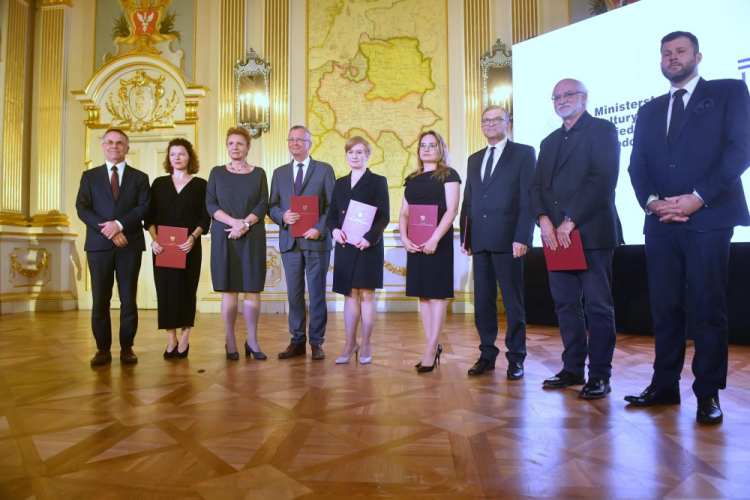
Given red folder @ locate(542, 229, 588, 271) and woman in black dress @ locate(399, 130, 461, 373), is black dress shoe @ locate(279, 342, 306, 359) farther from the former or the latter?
red folder @ locate(542, 229, 588, 271)

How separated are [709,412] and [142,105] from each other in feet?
23.5

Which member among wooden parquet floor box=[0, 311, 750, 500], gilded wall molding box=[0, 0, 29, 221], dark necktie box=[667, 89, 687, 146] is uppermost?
gilded wall molding box=[0, 0, 29, 221]

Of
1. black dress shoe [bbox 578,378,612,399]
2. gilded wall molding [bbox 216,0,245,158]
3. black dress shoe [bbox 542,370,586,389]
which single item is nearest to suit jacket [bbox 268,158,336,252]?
black dress shoe [bbox 542,370,586,389]

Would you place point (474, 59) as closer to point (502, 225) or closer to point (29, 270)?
point (502, 225)

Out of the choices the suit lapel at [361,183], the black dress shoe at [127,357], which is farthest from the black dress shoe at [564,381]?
the black dress shoe at [127,357]

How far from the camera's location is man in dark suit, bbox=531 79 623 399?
2352mm

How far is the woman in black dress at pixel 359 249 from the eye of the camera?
3.06 m

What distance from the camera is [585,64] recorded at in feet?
15.7

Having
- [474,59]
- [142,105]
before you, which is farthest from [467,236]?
[142,105]

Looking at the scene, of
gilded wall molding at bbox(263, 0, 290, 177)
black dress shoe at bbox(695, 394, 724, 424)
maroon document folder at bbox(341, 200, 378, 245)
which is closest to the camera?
black dress shoe at bbox(695, 394, 724, 424)

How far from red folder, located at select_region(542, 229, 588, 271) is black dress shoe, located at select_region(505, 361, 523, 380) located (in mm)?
613

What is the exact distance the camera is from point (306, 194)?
3.38m

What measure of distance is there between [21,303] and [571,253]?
6.78m

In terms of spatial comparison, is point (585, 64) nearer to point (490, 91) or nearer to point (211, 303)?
point (490, 91)
